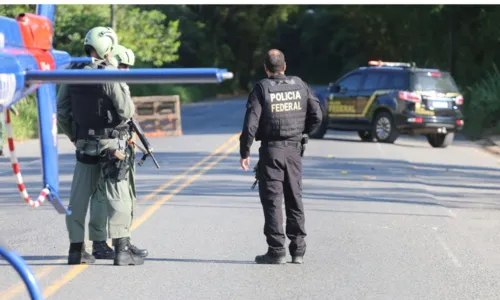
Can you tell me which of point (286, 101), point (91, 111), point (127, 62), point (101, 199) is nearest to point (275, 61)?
point (286, 101)

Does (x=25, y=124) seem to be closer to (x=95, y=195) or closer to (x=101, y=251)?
(x=101, y=251)

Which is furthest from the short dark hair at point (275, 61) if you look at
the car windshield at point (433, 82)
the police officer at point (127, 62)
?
the car windshield at point (433, 82)

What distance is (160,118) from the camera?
1233 inches

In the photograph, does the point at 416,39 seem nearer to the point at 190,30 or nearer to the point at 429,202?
the point at 190,30

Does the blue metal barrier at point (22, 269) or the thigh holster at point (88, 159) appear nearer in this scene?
the blue metal barrier at point (22, 269)

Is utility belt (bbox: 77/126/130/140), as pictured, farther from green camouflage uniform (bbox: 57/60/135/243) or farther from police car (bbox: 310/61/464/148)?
police car (bbox: 310/61/464/148)

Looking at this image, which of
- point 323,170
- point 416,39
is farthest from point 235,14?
point 323,170

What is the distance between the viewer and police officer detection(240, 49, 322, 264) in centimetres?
1030

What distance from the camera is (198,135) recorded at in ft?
101

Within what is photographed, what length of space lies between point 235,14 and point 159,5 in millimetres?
11423

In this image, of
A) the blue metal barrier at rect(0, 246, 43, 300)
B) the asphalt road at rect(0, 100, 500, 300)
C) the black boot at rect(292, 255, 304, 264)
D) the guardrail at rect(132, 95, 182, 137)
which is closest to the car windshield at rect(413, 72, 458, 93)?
the asphalt road at rect(0, 100, 500, 300)

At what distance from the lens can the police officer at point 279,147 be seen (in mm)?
10305

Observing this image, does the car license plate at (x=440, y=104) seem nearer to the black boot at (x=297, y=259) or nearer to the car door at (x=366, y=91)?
the car door at (x=366, y=91)

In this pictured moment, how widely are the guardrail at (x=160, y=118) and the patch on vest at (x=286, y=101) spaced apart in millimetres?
20507
